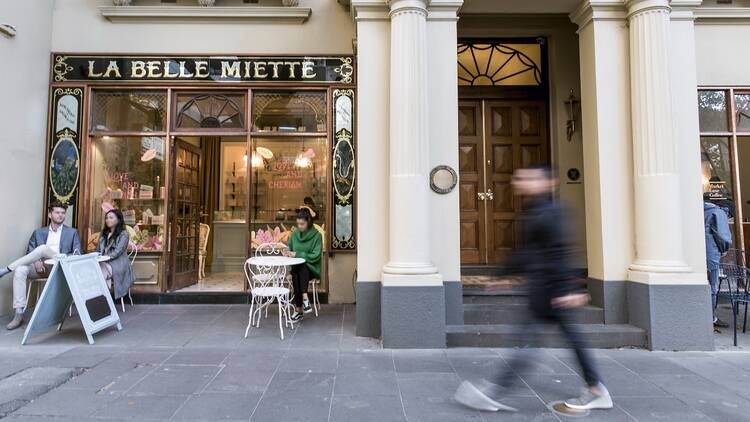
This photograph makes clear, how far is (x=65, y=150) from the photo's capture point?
7051 millimetres

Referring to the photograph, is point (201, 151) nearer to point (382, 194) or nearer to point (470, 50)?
point (382, 194)

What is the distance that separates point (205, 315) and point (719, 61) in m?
9.27

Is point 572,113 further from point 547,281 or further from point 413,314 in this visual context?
point 547,281

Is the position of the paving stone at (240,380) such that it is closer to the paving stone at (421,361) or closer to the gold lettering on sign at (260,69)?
the paving stone at (421,361)

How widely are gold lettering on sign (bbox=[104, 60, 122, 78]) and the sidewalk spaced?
167 inches

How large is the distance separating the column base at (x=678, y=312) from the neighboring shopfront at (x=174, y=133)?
425cm

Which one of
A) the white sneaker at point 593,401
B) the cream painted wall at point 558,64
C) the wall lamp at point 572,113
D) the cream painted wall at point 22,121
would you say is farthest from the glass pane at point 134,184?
the wall lamp at point 572,113

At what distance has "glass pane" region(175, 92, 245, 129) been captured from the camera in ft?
23.8

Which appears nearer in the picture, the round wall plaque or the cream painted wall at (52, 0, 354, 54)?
the round wall plaque

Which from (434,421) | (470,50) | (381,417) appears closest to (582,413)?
(434,421)

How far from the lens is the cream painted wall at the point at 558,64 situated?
7.06 meters

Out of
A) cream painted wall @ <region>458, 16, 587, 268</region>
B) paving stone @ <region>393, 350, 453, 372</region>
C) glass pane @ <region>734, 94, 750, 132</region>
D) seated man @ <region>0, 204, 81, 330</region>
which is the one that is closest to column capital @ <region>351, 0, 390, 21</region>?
cream painted wall @ <region>458, 16, 587, 268</region>

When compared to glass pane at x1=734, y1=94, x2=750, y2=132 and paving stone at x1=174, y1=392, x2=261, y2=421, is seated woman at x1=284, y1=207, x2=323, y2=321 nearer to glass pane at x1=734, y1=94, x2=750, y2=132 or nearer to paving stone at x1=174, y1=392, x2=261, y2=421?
paving stone at x1=174, y1=392, x2=261, y2=421

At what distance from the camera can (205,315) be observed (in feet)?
20.7
